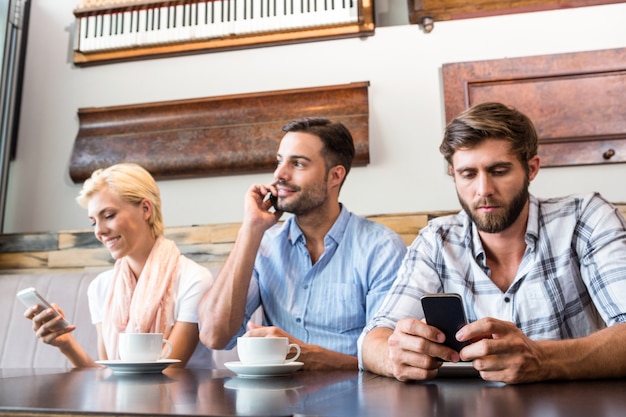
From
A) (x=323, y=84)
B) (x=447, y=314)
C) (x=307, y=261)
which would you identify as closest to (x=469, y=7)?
(x=323, y=84)

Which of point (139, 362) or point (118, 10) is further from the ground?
point (118, 10)

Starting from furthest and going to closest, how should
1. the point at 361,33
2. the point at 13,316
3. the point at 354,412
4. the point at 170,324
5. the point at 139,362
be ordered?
the point at 361,33, the point at 13,316, the point at 170,324, the point at 139,362, the point at 354,412

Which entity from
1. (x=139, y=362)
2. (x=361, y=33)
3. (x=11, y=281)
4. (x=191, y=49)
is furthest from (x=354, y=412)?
(x=191, y=49)

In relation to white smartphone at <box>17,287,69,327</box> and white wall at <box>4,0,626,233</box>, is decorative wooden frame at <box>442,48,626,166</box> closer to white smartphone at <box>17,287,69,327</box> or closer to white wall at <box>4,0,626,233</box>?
white wall at <box>4,0,626,233</box>

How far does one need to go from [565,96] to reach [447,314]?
5.82ft

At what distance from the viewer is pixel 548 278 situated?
52.2 inches

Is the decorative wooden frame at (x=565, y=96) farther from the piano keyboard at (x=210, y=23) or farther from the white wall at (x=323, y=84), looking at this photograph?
the piano keyboard at (x=210, y=23)

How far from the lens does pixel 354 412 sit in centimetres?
63

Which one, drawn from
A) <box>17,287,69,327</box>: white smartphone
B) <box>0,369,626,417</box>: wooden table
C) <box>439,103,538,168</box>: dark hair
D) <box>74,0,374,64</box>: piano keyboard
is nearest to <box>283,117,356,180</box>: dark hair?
<box>439,103,538,168</box>: dark hair

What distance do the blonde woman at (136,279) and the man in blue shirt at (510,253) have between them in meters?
0.72

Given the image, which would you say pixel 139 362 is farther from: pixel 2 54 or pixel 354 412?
pixel 2 54

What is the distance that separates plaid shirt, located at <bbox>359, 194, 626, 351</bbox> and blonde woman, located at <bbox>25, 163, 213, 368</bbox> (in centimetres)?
72

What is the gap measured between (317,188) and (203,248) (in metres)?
0.71

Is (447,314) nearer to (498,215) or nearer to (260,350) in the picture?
(260,350)
